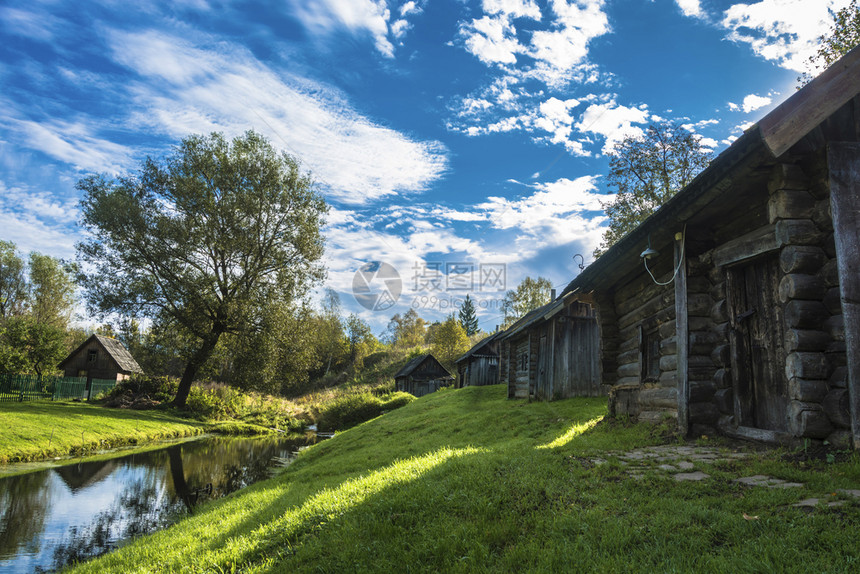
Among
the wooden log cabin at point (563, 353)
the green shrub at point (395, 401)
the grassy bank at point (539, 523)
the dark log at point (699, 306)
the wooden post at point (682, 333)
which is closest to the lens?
the grassy bank at point (539, 523)

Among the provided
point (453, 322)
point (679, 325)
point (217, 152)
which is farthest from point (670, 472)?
point (453, 322)

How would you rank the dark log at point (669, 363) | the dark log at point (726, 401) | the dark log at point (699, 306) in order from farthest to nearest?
the dark log at point (669, 363)
the dark log at point (699, 306)
the dark log at point (726, 401)

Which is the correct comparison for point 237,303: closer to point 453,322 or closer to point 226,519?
point 226,519

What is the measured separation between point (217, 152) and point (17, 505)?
22181mm

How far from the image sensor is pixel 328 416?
32531 mm

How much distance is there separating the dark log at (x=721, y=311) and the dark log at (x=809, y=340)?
1.76 meters

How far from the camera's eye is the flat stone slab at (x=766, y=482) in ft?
13.6

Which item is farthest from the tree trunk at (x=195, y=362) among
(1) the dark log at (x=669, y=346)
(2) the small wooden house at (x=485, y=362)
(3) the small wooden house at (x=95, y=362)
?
(1) the dark log at (x=669, y=346)

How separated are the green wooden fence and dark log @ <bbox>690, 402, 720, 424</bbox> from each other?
96.0 ft

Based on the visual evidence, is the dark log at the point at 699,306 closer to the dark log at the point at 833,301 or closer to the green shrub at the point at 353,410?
the dark log at the point at 833,301

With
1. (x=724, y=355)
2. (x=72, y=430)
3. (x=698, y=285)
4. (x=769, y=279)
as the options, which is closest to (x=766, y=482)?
(x=724, y=355)

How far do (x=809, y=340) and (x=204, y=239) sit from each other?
28.5 meters

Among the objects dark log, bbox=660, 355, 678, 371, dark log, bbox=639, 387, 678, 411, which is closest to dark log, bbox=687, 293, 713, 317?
dark log, bbox=660, 355, 678, 371

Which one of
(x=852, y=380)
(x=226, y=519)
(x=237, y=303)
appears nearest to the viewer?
(x=852, y=380)
